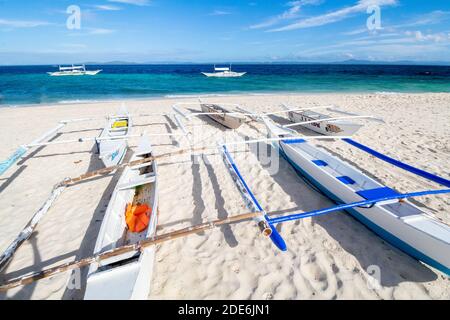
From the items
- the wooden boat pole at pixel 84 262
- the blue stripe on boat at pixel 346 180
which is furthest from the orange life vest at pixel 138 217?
the blue stripe on boat at pixel 346 180

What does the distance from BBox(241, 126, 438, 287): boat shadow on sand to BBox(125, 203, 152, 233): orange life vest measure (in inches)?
87.3

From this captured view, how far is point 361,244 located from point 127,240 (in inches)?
141

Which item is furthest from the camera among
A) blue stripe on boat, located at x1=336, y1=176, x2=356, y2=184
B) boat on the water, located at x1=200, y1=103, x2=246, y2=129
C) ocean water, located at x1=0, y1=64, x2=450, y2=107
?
ocean water, located at x1=0, y1=64, x2=450, y2=107

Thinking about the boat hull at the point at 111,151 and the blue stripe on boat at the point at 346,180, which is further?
the boat hull at the point at 111,151

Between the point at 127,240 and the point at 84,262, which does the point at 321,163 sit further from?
the point at 84,262

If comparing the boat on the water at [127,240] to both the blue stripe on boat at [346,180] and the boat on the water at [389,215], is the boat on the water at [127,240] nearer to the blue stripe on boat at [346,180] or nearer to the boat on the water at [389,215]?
the boat on the water at [389,215]

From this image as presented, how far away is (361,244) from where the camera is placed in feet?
10.5

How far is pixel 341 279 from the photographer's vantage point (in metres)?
2.68

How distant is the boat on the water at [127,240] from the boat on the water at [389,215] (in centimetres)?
320

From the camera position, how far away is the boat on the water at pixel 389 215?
2623mm

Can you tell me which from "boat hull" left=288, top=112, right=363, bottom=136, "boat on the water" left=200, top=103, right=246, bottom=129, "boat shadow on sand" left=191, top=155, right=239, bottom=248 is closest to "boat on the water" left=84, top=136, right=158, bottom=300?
"boat shadow on sand" left=191, top=155, right=239, bottom=248

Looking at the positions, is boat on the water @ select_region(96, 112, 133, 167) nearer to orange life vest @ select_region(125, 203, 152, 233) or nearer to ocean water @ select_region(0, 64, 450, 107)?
orange life vest @ select_region(125, 203, 152, 233)

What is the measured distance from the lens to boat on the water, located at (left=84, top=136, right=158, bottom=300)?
7.13 ft
